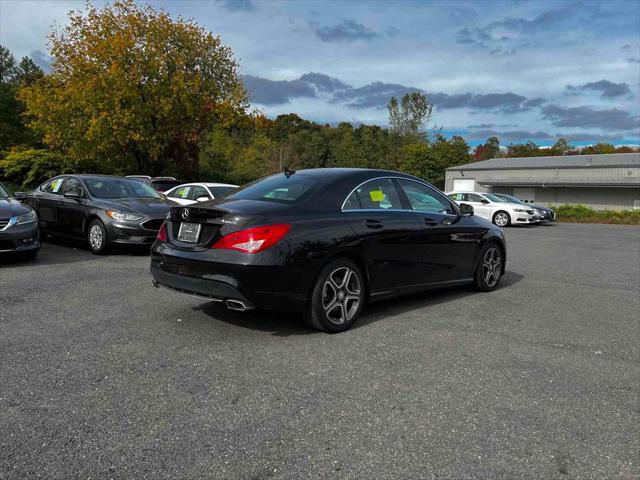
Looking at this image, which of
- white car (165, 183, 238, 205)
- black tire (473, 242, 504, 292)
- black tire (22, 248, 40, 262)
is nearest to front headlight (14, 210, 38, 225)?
black tire (22, 248, 40, 262)

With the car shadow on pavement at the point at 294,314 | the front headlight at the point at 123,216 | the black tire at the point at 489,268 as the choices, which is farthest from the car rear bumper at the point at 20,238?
the black tire at the point at 489,268

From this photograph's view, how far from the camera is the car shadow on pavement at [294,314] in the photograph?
16.0ft

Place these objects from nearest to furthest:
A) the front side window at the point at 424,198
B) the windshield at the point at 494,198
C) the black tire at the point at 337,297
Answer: the black tire at the point at 337,297, the front side window at the point at 424,198, the windshield at the point at 494,198

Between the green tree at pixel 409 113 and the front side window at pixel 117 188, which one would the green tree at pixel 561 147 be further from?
the front side window at pixel 117 188

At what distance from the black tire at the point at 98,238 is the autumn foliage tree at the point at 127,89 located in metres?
18.2

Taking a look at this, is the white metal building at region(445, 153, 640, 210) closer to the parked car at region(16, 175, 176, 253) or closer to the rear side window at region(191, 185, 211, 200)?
the rear side window at region(191, 185, 211, 200)

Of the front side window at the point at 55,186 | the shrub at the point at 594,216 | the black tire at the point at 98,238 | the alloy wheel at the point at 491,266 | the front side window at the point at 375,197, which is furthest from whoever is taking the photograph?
the shrub at the point at 594,216

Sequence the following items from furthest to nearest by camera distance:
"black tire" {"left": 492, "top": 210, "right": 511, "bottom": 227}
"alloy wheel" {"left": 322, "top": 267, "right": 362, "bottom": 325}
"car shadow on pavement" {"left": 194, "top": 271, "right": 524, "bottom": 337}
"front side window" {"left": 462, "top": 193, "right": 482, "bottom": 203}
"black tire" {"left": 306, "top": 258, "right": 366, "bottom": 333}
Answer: "front side window" {"left": 462, "top": 193, "right": 482, "bottom": 203}, "black tire" {"left": 492, "top": 210, "right": 511, "bottom": 227}, "car shadow on pavement" {"left": 194, "top": 271, "right": 524, "bottom": 337}, "alloy wheel" {"left": 322, "top": 267, "right": 362, "bottom": 325}, "black tire" {"left": 306, "top": 258, "right": 366, "bottom": 333}

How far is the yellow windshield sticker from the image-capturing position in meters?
5.41

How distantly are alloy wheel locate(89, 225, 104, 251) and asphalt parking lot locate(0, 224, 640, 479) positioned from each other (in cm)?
332

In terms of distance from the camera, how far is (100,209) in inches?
373

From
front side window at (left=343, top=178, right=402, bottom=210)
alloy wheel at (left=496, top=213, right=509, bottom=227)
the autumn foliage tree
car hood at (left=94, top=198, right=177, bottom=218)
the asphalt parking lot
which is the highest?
Answer: the autumn foliage tree

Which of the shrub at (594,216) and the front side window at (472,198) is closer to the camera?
the front side window at (472,198)

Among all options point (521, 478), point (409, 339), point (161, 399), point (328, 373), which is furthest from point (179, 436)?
point (409, 339)
